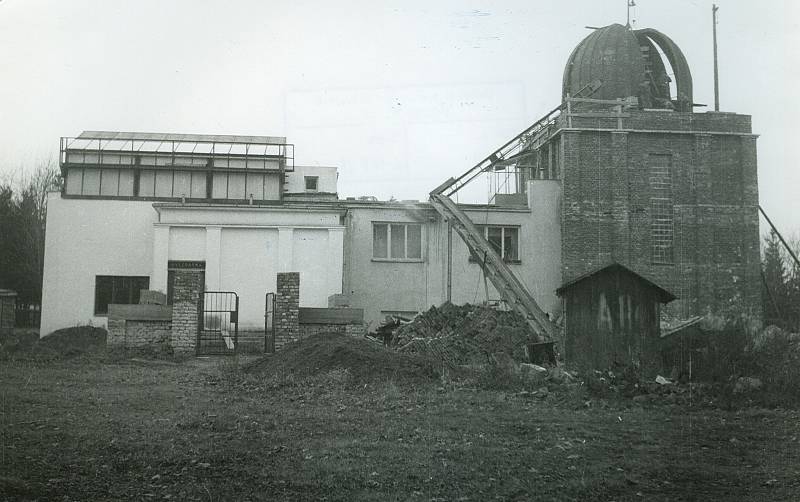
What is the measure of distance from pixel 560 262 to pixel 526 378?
18105 mm

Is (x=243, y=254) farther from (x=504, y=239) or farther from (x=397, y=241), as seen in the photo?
(x=504, y=239)

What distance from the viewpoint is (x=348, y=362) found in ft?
50.9

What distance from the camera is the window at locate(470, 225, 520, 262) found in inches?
1291

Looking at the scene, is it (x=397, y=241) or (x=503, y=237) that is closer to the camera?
(x=397, y=241)

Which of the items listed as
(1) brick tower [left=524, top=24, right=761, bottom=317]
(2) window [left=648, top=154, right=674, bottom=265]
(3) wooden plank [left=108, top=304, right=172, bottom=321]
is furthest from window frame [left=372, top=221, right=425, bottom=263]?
(3) wooden plank [left=108, top=304, right=172, bottom=321]

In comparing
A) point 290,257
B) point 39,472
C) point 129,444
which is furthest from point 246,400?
point 290,257

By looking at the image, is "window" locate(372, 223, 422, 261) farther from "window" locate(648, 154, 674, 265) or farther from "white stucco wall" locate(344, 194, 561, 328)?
"window" locate(648, 154, 674, 265)

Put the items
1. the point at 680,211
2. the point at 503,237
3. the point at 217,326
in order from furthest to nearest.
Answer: the point at 503,237
the point at 680,211
the point at 217,326

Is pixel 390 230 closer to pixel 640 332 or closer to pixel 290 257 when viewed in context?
pixel 290 257

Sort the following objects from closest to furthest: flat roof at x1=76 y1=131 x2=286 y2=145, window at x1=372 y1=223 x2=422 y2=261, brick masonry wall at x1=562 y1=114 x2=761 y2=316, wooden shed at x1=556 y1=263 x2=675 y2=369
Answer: wooden shed at x1=556 y1=263 x2=675 y2=369 < brick masonry wall at x1=562 y1=114 x2=761 y2=316 < window at x1=372 y1=223 x2=422 y2=261 < flat roof at x1=76 y1=131 x2=286 y2=145

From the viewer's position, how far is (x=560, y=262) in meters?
32.5

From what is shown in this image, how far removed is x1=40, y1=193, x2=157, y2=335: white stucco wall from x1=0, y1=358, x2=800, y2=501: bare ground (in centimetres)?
1889

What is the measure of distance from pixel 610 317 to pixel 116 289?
21.5 m

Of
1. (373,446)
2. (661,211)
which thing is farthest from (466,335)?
(373,446)
